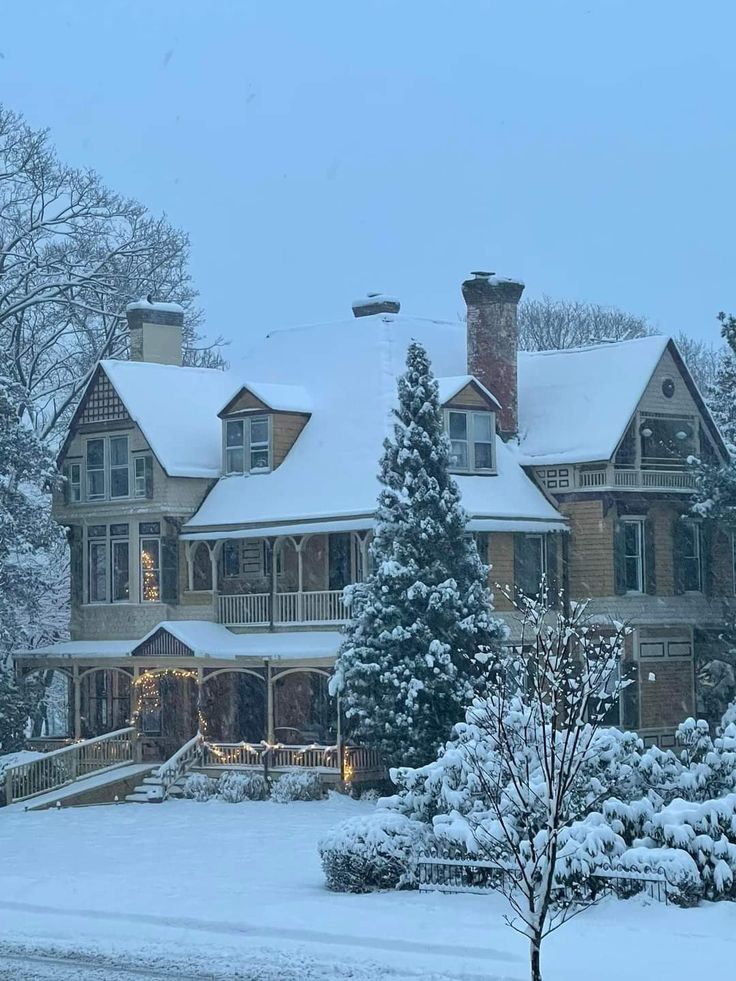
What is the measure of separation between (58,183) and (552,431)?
56.3 ft

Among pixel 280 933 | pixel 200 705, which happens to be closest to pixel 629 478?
pixel 200 705

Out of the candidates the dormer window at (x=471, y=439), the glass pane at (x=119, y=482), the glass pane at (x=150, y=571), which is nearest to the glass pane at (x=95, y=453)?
the glass pane at (x=119, y=482)

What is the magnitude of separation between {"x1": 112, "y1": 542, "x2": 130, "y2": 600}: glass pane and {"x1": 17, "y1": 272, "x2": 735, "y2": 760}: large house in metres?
0.07

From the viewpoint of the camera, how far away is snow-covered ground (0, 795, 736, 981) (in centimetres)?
1925

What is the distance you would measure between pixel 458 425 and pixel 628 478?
13.9 feet

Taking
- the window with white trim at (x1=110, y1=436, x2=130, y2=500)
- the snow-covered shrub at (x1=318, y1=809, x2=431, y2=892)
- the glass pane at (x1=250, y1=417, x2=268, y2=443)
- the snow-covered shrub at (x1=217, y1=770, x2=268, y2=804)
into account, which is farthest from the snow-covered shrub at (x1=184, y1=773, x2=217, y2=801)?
the snow-covered shrub at (x1=318, y1=809, x2=431, y2=892)

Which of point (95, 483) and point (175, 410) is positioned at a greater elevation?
point (175, 410)

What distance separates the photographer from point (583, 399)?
4303cm

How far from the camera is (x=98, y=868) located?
Result: 27.8 meters

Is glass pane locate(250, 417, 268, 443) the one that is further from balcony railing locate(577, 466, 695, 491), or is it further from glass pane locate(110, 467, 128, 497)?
balcony railing locate(577, 466, 695, 491)

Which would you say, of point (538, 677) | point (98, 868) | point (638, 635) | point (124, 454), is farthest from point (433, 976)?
point (124, 454)

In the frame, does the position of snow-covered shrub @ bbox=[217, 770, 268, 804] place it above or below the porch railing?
below

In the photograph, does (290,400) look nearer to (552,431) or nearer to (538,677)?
(552,431)

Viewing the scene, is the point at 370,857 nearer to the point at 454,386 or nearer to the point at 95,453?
the point at 454,386
